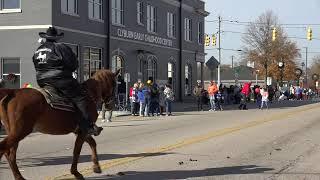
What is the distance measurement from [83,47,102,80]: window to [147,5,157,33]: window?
803cm

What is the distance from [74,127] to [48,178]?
41.2 inches

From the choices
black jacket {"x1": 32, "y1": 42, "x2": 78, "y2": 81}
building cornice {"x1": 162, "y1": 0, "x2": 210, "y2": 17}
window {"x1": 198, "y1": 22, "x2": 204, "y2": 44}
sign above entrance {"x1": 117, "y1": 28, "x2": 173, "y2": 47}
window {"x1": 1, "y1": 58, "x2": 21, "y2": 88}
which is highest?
building cornice {"x1": 162, "y1": 0, "x2": 210, "y2": 17}

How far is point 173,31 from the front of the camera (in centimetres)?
4597

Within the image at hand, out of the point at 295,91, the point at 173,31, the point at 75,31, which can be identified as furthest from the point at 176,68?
the point at 295,91

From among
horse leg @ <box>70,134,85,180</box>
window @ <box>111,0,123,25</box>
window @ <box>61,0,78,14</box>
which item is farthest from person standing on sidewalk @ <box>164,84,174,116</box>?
horse leg @ <box>70,134,85,180</box>

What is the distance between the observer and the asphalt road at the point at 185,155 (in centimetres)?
980

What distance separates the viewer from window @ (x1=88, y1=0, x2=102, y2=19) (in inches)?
1278

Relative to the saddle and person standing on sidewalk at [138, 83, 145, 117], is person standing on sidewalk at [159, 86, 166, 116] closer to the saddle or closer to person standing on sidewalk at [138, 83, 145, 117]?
person standing on sidewalk at [138, 83, 145, 117]

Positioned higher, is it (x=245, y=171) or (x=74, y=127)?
(x=74, y=127)

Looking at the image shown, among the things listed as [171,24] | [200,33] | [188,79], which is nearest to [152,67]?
[171,24]

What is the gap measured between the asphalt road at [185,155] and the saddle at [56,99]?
133 centimetres

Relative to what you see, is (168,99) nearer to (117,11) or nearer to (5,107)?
(117,11)

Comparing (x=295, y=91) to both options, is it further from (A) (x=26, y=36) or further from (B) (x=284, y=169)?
(B) (x=284, y=169)

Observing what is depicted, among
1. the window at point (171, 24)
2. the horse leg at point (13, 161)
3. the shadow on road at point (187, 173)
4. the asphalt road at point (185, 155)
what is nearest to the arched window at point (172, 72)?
the window at point (171, 24)
